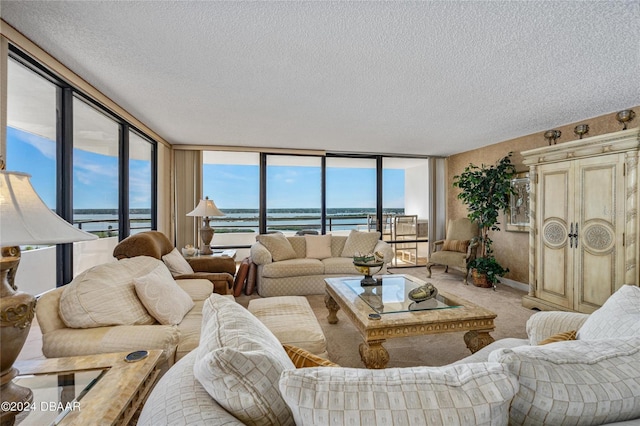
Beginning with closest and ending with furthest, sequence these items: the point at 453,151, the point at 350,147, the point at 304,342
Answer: the point at 304,342 → the point at 350,147 → the point at 453,151

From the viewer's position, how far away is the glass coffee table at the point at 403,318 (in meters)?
1.89

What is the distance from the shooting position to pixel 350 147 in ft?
17.3

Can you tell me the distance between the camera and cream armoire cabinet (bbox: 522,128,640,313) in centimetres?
272

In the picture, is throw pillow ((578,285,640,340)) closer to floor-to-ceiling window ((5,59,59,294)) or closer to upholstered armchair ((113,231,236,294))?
upholstered armchair ((113,231,236,294))

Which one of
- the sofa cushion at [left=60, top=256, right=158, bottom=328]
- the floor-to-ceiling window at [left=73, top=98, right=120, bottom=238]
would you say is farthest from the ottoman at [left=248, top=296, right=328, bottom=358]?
the floor-to-ceiling window at [left=73, top=98, right=120, bottom=238]

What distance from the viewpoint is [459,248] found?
195 inches

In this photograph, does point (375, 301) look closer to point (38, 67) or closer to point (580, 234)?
point (580, 234)

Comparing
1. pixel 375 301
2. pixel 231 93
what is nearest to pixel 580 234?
pixel 375 301

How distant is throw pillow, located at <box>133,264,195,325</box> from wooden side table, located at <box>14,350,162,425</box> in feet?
1.80

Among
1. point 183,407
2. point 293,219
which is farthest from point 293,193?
point 183,407

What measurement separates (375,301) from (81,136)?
10.2 feet

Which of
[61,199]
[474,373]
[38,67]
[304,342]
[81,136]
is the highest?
[38,67]

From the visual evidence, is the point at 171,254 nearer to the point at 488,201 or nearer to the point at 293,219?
the point at 293,219

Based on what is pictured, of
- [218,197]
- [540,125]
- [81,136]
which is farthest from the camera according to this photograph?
[218,197]
